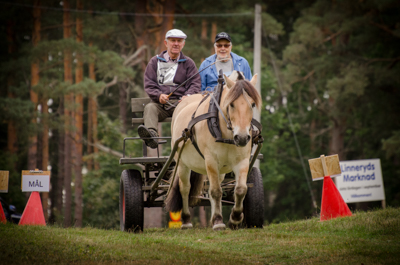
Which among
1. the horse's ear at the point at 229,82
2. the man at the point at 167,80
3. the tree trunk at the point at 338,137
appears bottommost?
the horse's ear at the point at 229,82

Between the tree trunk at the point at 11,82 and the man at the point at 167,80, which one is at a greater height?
the tree trunk at the point at 11,82

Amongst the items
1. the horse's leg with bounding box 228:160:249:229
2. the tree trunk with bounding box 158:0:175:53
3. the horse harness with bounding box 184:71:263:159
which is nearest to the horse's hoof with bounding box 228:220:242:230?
the horse's leg with bounding box 228:160:249:229

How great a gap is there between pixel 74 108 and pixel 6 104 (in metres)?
2.88

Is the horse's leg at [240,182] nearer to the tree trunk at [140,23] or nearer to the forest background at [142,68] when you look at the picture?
the forest background at [142,68]

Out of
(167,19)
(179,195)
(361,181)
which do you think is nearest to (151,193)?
(179,195)

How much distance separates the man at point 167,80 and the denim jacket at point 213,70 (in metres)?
0.16

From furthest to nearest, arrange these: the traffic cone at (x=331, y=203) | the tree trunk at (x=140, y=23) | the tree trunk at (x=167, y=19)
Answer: the tree trunk at (x=140, y=23) → the tree trunk at (x=167, y=19) → the traffic cone at (x=331, y=203)

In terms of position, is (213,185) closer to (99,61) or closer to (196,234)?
(196,234)

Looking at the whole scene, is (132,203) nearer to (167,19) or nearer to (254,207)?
(254,207)

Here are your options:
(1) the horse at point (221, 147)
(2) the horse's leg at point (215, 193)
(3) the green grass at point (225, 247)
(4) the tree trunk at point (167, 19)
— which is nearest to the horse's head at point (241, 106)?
(1) the horse at point (221, 147)

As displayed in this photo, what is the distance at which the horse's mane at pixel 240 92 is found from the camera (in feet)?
19.0

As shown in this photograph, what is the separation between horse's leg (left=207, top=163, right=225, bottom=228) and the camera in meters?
6.30

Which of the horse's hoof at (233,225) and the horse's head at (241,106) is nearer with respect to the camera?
the horse's head at (241,106)

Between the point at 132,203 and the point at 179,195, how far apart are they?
729mm
